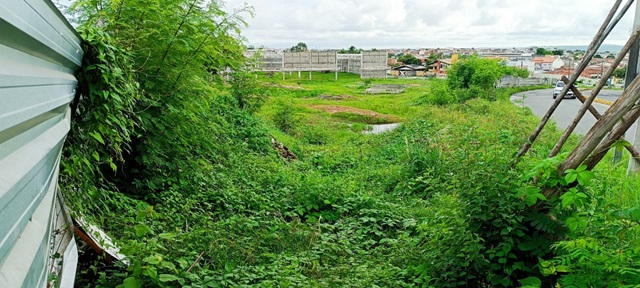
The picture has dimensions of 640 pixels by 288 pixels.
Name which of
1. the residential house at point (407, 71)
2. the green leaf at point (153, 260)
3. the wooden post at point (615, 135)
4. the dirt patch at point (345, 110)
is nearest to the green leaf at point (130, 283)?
the green leaf at point (153, 260)

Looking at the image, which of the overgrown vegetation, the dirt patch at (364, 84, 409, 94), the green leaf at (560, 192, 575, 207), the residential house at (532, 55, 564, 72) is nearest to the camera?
the green leaf at (560, 192, 575, 207)

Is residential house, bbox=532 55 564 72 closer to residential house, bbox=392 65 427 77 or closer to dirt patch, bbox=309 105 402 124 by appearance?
residential house, bbox=392 65 427 77

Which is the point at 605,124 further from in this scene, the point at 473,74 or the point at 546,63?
the point at 546,63

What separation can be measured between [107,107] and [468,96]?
1623cm

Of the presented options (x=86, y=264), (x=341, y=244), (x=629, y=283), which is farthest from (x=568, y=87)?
(x=86, y=264)

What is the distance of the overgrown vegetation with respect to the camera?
260 cm

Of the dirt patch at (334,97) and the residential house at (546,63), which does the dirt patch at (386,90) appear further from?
the residential house at (546,63)

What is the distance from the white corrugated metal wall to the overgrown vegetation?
40.6 inches

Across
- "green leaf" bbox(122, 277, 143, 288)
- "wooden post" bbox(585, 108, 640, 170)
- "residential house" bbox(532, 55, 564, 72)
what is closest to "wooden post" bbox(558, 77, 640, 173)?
"wooden post" bbox(585, 108, 640, 170)

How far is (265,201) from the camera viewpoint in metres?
5.04

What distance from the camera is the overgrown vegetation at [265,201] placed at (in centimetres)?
260

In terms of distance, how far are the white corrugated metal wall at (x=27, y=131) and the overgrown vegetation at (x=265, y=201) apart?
1.03 m

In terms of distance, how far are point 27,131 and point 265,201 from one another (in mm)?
3875

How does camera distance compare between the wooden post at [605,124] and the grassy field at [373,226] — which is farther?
the grassy field at [373,226]
